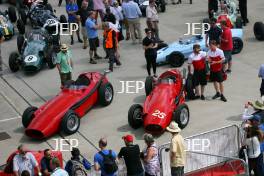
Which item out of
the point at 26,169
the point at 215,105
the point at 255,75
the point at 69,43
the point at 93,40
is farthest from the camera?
the point at 69,43

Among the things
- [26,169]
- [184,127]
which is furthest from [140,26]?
[26,169]

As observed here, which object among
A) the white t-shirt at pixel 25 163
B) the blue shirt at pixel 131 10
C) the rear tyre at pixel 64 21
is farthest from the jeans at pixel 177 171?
the rear tyre at pixel 64 21

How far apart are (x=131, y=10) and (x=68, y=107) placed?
750 centimetres

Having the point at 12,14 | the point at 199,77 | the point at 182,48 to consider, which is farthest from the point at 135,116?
the point at 12,14

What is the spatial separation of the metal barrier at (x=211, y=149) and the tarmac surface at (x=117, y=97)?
2.17 meters

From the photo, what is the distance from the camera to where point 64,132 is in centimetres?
1772

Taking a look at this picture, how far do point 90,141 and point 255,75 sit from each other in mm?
6247

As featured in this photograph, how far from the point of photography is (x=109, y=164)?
13.4 metres

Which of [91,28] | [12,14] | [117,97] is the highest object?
[91,28]

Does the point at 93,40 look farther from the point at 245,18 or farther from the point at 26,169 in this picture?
the point at 26,169

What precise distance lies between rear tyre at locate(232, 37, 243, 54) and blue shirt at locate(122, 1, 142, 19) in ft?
12.3

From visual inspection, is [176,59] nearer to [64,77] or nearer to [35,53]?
[64,77]

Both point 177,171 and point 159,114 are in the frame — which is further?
point 159,114

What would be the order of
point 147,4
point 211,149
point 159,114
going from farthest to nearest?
point 147,4, point 159,114, point 211,149
